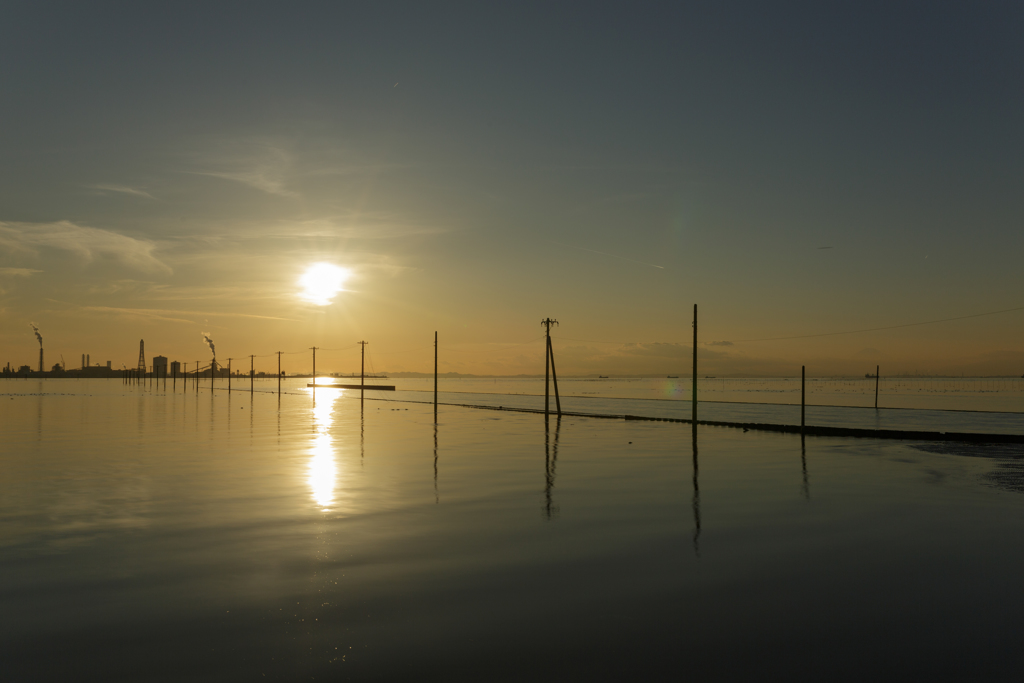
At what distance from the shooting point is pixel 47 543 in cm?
1472

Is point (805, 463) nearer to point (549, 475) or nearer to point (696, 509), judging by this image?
point (549, 475)

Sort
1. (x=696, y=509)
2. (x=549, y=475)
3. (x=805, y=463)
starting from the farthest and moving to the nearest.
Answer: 1. (x=805, y=463)
2. (x=549, y=475)
3. (x=696, y=509)

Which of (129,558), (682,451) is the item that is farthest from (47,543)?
(682,451)

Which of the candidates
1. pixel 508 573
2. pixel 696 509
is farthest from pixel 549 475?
pixel 508 573

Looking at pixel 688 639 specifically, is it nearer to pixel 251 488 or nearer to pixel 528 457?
pixel 251 488

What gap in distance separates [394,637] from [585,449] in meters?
27.3

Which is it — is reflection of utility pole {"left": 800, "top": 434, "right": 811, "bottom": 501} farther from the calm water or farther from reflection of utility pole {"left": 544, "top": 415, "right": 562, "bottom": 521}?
reflection of utility pole {"left": 544, "top": 415, "right": 562, "bottom": 521}

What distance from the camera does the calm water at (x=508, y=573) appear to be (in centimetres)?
845

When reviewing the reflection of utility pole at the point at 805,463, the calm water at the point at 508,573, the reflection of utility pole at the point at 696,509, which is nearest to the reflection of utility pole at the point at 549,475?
the calm water at the point at 508,573

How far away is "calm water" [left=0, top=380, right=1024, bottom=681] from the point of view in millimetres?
8453

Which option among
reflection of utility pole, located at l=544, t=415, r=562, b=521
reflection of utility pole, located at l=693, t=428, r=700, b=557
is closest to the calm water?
reflection of utility pole, located at l=693, t=428, r=700, b=557

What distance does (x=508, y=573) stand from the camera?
40.3 feet

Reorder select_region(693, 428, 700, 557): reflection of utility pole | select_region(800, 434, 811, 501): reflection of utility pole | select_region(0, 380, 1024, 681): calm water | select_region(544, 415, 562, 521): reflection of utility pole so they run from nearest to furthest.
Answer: select_region(0, 380, 1024, 681): calm water
select_region(693, 428, 700, 557): reflection of utility pole
select_region(544, 415, 562, 521): reflection of utility pole
select_region(800, 434, 811, 501): reflection of utility pole

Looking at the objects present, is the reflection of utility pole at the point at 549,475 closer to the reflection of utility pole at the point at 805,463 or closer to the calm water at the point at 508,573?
the calm water at the point at 508,573
